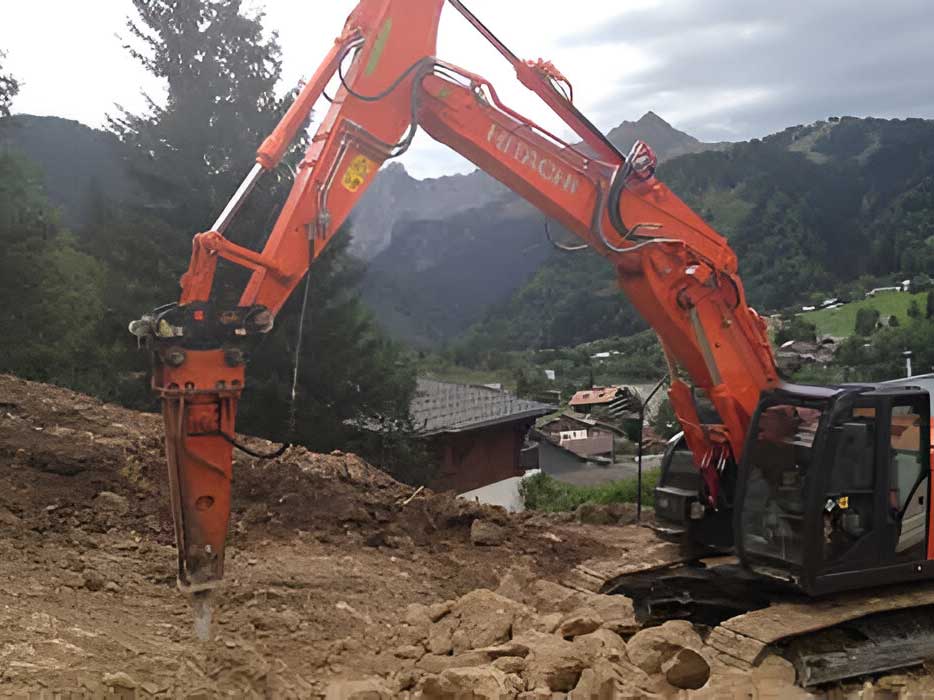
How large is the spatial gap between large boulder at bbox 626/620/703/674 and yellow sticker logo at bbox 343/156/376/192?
121 inches

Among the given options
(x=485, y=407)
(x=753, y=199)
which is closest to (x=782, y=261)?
(x=753, y=199)

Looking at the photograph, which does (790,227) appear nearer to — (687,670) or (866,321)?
(866,321)

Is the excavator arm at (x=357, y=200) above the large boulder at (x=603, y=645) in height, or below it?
above

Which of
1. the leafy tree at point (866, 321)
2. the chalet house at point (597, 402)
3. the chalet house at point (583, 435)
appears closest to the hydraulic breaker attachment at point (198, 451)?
the chalet house at point (583, 435)

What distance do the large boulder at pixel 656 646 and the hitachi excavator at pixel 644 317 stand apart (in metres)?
0.88

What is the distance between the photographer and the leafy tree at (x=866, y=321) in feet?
146

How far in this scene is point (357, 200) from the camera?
489 centimetres

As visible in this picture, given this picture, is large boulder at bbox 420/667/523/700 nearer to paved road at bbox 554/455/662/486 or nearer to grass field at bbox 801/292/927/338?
paved road at bbox 554/455/662/486

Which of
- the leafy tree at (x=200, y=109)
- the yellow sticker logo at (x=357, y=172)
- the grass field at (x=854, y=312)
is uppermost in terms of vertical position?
the leafy tree at (x=200, y=109)

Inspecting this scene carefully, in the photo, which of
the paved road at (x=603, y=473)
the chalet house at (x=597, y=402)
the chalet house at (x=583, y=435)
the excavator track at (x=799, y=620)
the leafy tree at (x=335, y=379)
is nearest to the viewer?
the excavator track at (x=799, y=620)

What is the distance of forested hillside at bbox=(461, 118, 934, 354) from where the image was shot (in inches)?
2586

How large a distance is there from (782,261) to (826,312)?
17.3 meters

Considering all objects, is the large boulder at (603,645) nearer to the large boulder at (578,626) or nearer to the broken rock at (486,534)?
the large boulder at (578,626)

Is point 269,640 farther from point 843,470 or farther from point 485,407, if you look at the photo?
point 485,407
